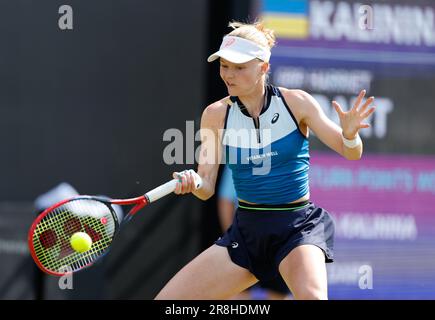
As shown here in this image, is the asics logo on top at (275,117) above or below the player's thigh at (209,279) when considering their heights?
above

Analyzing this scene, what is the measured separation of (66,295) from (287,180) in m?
2.50

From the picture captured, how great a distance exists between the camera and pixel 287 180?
519cm

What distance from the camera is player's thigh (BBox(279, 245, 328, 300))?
4.84 m

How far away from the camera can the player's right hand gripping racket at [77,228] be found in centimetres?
504

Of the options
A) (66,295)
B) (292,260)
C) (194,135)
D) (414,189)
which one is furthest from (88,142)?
(292,260)

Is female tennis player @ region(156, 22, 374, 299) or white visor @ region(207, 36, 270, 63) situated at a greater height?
white visor @ region(207, 36, 270, 63)

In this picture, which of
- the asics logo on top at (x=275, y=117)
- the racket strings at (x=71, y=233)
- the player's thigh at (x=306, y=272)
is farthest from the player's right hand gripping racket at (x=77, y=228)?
the player's thigh at (x=306, y=272)

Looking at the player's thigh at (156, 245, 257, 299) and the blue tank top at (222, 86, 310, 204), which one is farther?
the blue tank top at (222, 86, 310, 204)

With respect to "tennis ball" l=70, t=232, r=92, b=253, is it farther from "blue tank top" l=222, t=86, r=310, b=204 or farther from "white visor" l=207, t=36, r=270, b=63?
"white visor" l=207, t=36, r=270, b=63

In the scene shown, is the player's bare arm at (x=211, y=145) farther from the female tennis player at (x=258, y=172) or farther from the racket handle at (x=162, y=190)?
the racket handle at (x=162, y=190)

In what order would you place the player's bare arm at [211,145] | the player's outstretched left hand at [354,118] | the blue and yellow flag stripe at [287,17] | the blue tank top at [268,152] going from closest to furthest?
the player's outstretched left hand at [354,118]
the blue tank top at [268,152]
the player's bare arm at [211,145]
the blue and yellow flag stripe at [287,17]

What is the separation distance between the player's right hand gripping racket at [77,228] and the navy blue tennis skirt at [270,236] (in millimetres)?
360

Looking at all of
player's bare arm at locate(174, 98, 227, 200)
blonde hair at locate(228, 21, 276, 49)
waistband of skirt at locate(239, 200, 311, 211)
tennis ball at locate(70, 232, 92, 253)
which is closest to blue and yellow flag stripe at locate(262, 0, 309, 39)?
blonde hair at locate(228, 21, 276, 49)

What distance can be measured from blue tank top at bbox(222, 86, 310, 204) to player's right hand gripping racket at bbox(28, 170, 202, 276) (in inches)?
10.8
